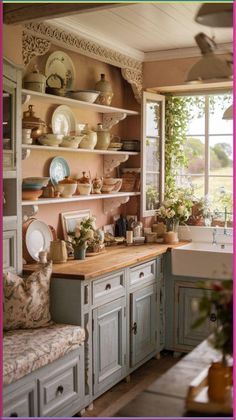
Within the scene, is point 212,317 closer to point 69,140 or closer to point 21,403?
point 21,403

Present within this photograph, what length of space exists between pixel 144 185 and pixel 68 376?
149cm

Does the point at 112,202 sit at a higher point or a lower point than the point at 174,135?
lower

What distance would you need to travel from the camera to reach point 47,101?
2801mm

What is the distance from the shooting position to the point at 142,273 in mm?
2965

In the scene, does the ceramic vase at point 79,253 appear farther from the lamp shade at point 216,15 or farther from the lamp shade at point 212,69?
the lamp shade at point 216,15

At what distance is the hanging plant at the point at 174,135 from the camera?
9.24 ft

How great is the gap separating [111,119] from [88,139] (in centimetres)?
29

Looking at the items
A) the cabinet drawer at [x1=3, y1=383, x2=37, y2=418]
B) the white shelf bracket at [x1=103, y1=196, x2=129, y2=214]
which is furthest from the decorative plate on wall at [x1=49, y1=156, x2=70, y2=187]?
the cabinet drawer at [x1=3, y1=383, x2=37, y2=418]

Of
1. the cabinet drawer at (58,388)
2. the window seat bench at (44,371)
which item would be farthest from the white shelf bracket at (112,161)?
the cabinet drawer at (58,388)

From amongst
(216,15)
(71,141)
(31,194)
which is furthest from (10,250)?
(216,15)

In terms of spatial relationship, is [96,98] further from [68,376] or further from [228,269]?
[228,269]

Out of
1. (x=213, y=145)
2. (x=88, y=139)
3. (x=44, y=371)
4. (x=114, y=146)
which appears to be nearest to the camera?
(x=213, y=145)

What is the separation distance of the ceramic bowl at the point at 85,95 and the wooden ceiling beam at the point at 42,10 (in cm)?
94

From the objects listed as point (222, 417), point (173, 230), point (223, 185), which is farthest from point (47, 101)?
point (222, 417)
